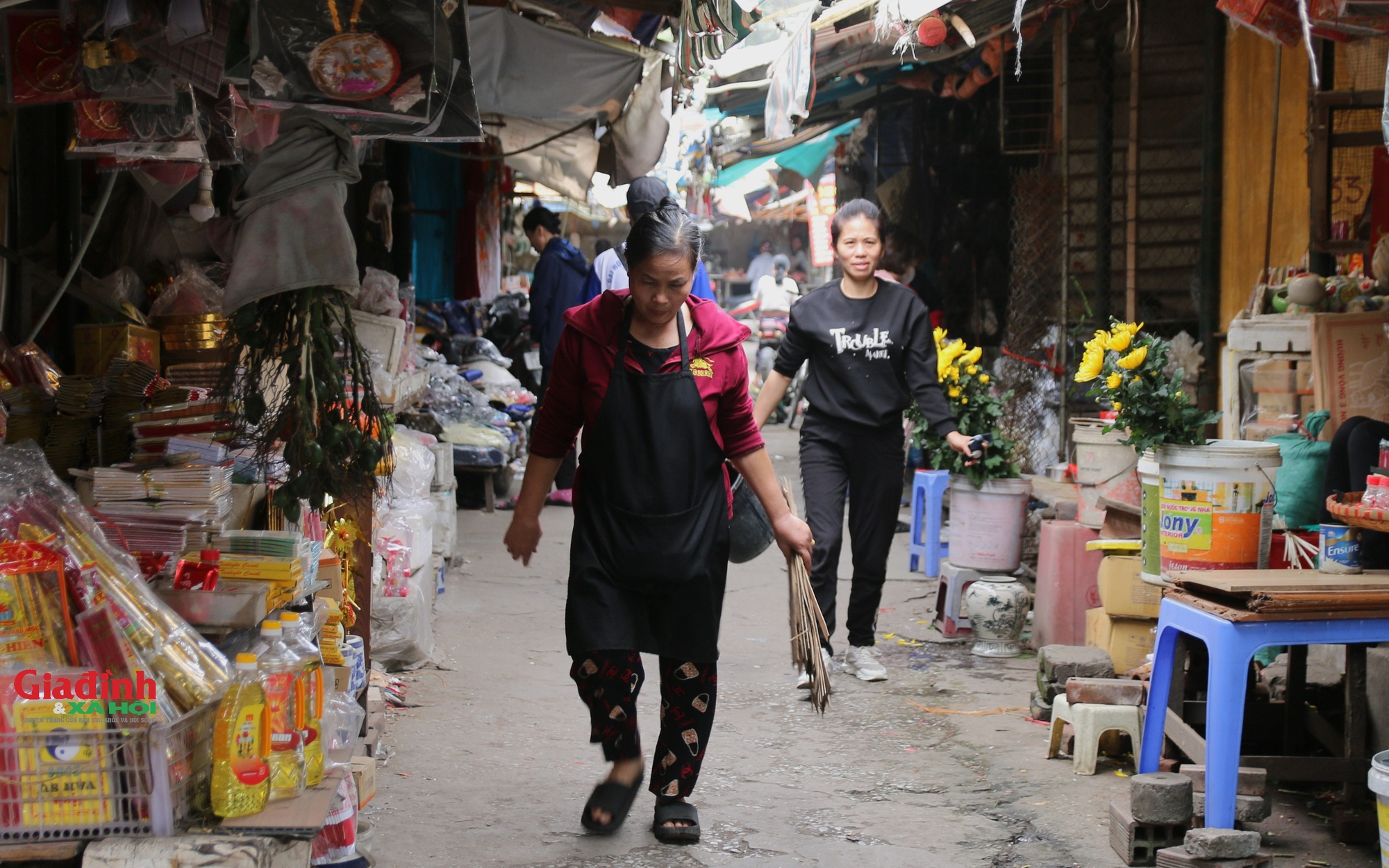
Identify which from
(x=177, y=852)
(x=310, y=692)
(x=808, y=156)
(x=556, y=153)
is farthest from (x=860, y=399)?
(x=808, y=156)

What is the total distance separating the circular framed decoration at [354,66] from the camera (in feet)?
10.5

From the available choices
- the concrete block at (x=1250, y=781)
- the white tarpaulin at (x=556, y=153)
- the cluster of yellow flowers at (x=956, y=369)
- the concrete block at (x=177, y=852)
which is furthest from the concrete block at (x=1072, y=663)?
the white tarpaulin at (x=556, y=153)

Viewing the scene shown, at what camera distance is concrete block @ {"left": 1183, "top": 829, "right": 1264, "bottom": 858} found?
3.33 m

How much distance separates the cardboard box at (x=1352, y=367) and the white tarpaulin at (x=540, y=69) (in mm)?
3678

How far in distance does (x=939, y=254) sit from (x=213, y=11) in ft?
31.8

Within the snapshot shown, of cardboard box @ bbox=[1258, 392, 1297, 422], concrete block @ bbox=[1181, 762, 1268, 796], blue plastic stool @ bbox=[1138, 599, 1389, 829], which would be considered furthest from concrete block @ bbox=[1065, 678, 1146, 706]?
cardboard box @ bbox=[1258, 392, 1297, 422]

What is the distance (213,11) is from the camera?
11.5 feet

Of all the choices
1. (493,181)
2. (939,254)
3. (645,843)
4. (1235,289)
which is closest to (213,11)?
(645,843)

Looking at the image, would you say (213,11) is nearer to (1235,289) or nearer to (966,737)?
(966,737)

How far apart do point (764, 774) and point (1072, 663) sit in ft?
4.24

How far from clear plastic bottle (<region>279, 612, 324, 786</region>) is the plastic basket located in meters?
0.42

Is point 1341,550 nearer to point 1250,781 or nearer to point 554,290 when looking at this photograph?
point 1250,781

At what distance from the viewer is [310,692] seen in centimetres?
320

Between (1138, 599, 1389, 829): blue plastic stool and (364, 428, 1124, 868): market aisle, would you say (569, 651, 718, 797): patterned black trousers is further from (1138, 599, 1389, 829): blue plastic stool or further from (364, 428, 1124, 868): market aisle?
(1138, 599, 1389, 829): blue plastic stool
